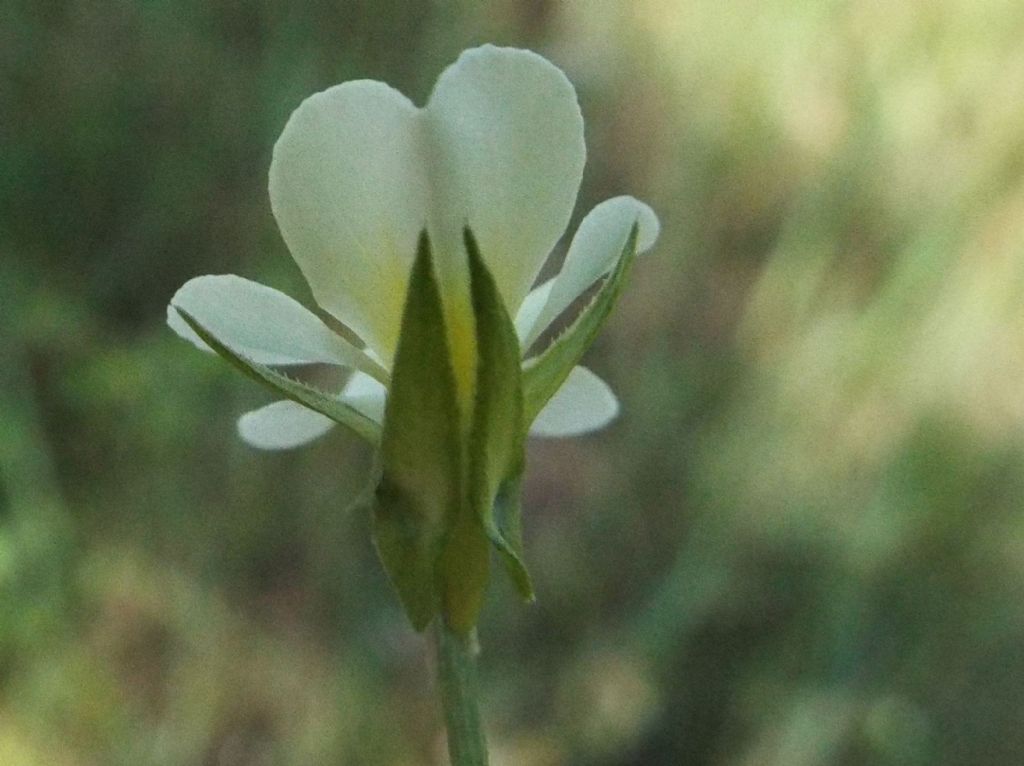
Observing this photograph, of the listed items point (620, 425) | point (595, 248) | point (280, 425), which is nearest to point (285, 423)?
point (280, 425)

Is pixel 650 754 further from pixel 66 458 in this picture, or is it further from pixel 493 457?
pixel 493 457

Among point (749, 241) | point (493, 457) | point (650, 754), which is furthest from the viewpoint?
point (749, 241)

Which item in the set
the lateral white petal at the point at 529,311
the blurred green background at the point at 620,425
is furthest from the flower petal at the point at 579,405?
the blurred green background at the point at 620,425

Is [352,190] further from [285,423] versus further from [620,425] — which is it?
[620,425]

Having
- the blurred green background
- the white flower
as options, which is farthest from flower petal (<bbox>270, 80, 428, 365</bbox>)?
the blurred green background

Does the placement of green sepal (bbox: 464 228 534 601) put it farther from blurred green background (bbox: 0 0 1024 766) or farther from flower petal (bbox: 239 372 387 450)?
blurred green background (bbox: 0 0 1024 766)

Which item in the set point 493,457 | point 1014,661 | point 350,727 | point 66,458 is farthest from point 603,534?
point 493,457

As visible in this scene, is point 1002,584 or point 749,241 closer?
point 1002,584
